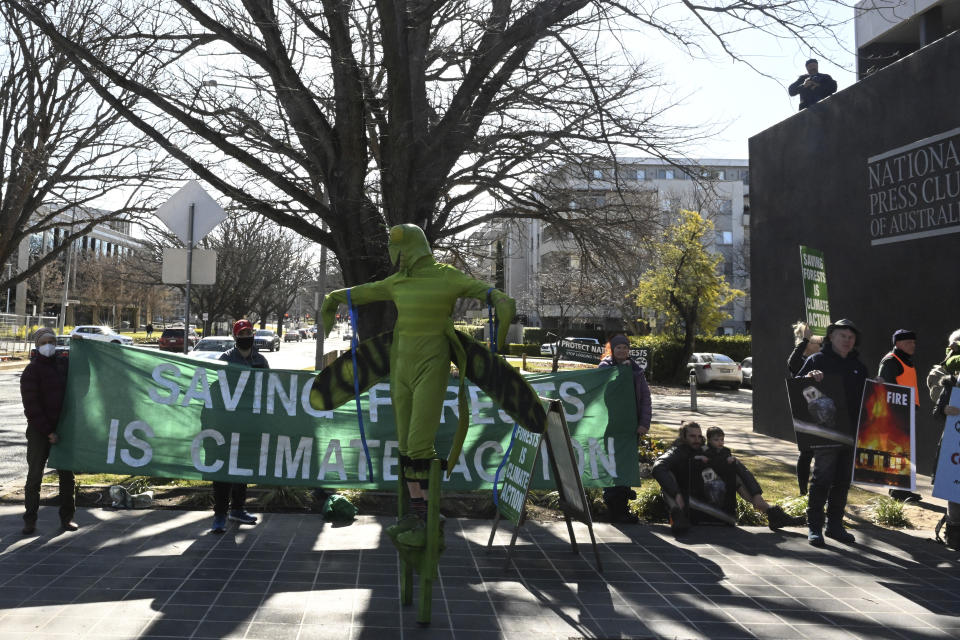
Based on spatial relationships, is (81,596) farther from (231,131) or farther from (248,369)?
(231,131)

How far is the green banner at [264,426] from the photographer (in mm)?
6652

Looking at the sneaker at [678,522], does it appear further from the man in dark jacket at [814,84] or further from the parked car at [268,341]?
the parked car at [268,341]

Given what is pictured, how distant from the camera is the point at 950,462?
6.27 metres

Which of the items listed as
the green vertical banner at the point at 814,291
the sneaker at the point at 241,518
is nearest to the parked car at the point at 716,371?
the green vertical banner at the point at 814,291

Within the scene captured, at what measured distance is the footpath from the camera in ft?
14.0

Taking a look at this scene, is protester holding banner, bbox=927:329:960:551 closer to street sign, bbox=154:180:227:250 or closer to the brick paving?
the brick paving

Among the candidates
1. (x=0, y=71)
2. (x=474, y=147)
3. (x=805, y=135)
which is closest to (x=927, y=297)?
(x=805, y=135)

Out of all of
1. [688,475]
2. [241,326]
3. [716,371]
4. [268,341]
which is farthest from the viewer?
[268,341]

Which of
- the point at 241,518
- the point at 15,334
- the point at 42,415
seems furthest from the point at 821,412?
the point at 15,334

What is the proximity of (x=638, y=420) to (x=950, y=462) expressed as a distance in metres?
2.66

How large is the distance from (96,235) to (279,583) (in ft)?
259

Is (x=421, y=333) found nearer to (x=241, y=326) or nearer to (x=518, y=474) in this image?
(x=518, y=474)

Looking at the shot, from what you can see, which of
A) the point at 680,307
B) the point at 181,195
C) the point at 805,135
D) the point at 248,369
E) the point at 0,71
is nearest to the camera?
the point at 248,369

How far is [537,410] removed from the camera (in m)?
4.85
